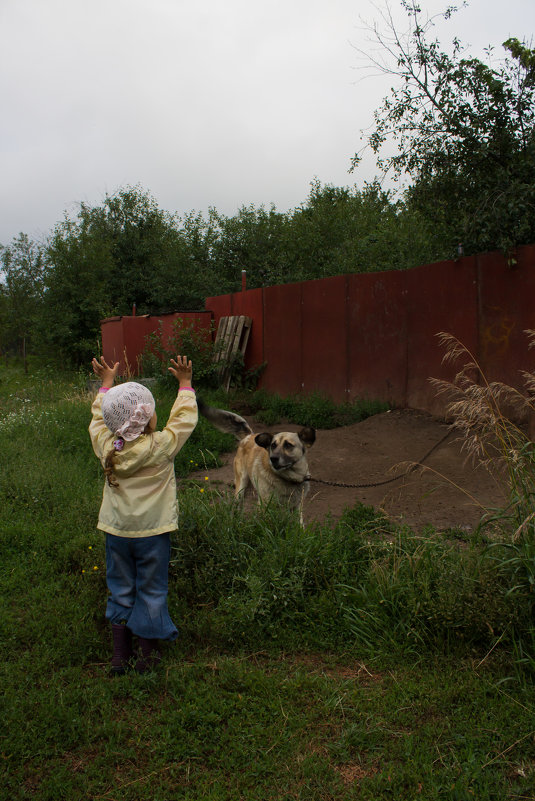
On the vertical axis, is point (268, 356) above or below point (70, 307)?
below

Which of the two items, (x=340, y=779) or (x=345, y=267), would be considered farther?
(x=345, y=267)

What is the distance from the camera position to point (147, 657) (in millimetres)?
3291

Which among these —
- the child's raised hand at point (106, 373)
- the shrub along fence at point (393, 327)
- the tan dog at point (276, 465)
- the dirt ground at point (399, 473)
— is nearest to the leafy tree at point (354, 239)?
the shrub along fence at point (393, 327)

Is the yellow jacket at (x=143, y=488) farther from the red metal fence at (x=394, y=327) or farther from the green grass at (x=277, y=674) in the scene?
the red metal fence at (x=394, y=327)

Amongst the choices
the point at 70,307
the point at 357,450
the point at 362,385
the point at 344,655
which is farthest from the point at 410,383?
the point at 70,307

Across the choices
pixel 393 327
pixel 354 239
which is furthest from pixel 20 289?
pixel 393 327

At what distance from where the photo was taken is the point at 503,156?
Answer: 26.3ft

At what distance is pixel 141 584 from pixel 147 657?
383mm

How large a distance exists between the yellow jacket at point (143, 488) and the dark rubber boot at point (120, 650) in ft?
1.74

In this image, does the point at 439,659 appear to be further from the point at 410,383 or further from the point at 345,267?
the point at 345,267

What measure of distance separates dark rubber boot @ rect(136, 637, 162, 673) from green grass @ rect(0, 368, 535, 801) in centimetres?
9

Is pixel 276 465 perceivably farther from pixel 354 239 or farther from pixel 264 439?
pixel 354 239

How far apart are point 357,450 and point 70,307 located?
14.1 m

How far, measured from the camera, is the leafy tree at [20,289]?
24.1 m
